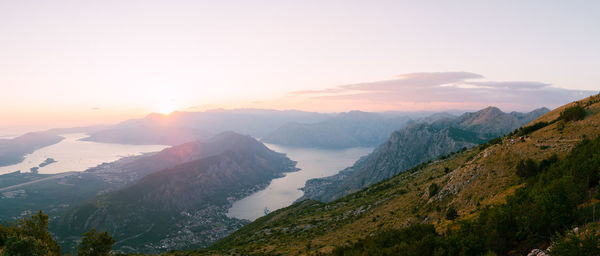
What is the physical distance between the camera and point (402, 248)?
93.9 feet

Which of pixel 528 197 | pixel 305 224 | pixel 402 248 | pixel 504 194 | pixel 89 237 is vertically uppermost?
pixel 528 197

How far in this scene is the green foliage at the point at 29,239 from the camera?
39344mm

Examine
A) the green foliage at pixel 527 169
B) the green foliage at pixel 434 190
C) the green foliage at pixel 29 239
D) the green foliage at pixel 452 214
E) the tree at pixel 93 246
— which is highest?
the green foliage at pixel 527 169

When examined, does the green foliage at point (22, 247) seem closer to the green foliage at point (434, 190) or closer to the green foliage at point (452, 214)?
the green foliage at point (452, 214)

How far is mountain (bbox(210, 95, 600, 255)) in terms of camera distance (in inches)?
907

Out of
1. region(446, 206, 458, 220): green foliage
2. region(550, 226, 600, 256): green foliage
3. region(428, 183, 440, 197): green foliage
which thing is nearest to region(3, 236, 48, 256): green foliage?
region(446, 206, 458, 220): green foliage

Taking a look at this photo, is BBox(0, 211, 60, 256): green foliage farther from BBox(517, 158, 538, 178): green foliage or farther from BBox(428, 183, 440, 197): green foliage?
BBox(517, 158, 538, 178): green foliage

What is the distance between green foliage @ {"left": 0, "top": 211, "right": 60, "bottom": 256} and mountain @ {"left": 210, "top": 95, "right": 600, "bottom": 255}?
3439cm

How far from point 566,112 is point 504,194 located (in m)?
24.2

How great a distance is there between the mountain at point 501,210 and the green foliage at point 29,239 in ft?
113

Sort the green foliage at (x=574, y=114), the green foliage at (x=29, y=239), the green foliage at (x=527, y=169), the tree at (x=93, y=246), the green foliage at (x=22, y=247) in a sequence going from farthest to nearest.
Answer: the tree at (x=93, y=246), the green foliage at (x=574, y=114), the green foliage at (x=29, y=239), the green foliage at (x=22, y=247), the green foliage at (x=527, y=169)

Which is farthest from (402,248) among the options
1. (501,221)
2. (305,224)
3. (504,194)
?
(305,224)

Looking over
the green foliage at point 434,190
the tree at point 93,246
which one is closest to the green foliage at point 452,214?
the green foliage at point 434,190

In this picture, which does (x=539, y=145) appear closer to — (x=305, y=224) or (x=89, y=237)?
(x=305, y=224)
